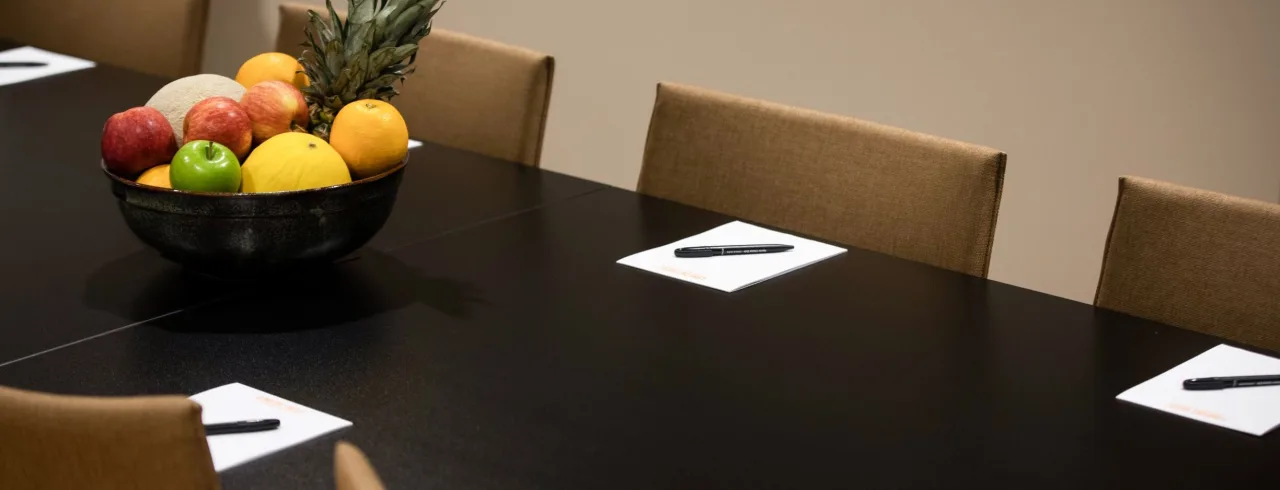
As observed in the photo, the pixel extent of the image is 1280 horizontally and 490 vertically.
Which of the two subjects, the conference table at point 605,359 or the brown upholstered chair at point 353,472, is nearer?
the brown upholstered chair at point 353,472

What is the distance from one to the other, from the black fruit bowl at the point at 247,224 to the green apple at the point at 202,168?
0.01m

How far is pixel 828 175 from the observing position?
2234mm

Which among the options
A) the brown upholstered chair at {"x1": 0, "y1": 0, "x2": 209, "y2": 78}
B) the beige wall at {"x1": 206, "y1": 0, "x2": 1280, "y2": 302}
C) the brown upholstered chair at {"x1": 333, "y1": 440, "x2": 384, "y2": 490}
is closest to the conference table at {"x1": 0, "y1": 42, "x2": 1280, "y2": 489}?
the brown upholstered chair at {"x1": 333, "y1": 440, "x2": 384, "y2": 490}

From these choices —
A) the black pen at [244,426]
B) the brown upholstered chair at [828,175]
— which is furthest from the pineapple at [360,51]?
the brown upholstered chair at [828,175]

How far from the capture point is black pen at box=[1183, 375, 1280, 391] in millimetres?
1541

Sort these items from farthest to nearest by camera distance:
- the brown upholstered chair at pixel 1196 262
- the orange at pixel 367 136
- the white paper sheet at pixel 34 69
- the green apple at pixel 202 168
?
the white paper sheet at pixel 34 69, the brown upholstered chair at pixel 1196 262, the orange at pixel 367 136, the green apple at pixel 202 168

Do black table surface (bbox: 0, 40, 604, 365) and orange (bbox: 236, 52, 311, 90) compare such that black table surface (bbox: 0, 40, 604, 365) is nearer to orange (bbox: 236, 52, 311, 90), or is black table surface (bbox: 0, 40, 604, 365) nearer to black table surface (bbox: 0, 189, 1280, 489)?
black table surface (bbox: 0, 189, 1280, 489)

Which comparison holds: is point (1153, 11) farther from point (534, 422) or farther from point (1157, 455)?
point (534, 422)

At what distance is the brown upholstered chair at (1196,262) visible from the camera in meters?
1.84

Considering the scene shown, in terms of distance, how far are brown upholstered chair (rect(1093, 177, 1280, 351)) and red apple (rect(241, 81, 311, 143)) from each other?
111 centimetres

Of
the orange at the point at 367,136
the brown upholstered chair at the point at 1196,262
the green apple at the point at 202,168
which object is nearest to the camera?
the green apple at the point at 202,168

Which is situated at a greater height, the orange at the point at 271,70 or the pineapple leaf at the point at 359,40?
the pineapple leaf at the point at 359,40

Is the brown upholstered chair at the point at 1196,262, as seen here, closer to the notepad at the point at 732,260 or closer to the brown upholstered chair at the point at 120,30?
the notepad at the point at 732,260

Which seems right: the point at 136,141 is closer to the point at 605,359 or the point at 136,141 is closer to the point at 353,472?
the point at 605,359
